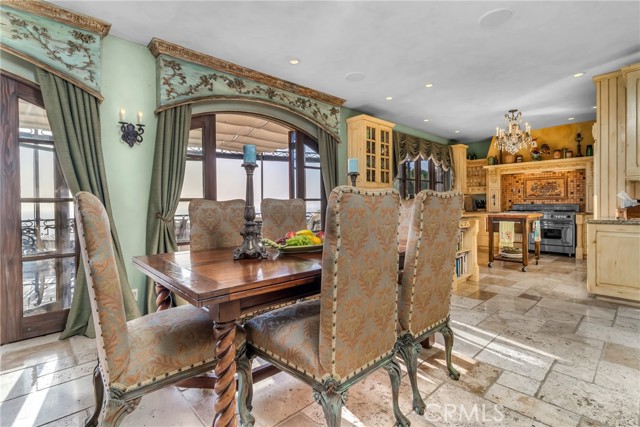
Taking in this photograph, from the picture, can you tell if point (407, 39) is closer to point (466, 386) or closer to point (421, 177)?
point (466, 386)

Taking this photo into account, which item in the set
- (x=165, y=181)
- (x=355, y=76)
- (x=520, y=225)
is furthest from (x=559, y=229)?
(x=165, y=181)

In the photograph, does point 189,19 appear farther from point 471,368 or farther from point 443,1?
point 471,368

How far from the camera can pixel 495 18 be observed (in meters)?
2.54

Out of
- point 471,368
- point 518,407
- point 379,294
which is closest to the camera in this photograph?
point 379,294

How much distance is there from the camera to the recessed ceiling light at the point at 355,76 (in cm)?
361

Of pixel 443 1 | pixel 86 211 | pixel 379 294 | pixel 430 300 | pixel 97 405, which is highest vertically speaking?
pixel 443 1

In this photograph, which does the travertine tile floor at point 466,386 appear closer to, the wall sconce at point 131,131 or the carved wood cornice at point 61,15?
the wall sconce at point 131,131

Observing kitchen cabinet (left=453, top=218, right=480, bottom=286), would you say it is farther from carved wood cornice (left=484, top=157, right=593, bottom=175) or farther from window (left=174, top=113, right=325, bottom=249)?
carved wood cornice (left=484, top=157, right=593, bottom=175)

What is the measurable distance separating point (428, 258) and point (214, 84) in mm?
2910

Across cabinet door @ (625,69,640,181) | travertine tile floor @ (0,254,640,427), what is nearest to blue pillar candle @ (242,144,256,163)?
travertine tile floor @ (0,254,640,427)

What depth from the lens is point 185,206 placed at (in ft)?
11.0

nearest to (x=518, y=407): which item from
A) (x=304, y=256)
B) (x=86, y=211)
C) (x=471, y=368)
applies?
(x=471, y=368)

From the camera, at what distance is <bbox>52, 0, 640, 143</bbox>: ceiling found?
2410 millimetres

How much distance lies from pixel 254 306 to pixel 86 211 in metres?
0.72
